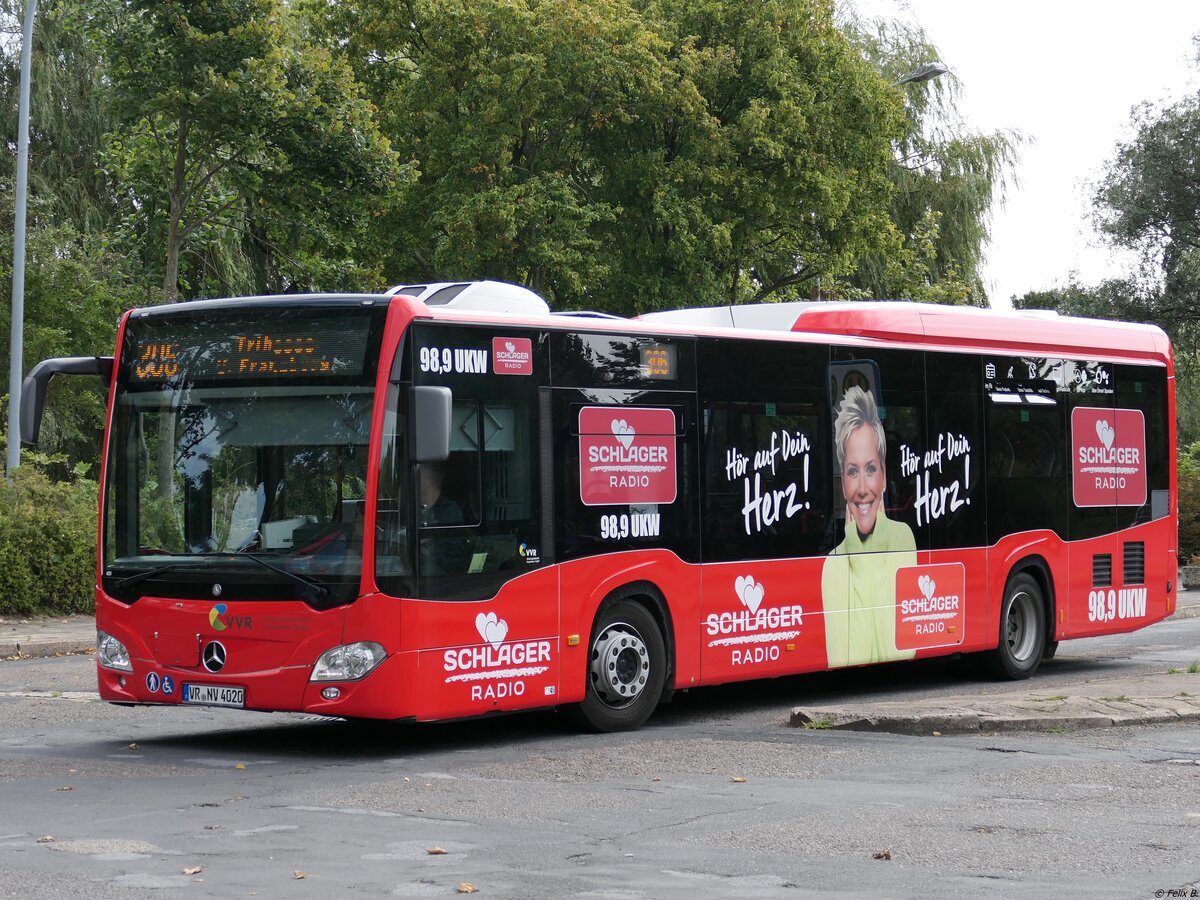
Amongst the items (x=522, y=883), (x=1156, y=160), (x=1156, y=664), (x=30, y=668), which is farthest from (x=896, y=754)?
(x=1156, y=160)

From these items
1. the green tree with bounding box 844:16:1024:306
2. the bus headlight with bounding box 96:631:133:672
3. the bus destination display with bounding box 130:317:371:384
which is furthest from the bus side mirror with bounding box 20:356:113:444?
the green tree with bounding box 844:16:1024:306

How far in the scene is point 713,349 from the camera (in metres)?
12.5

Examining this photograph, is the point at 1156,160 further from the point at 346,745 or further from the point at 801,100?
the point at 346,745

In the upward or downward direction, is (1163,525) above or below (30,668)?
above

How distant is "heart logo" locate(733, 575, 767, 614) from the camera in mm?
12523

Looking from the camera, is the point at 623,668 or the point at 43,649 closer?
the point at 623,668

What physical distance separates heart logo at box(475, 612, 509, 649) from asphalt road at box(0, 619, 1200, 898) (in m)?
0.70

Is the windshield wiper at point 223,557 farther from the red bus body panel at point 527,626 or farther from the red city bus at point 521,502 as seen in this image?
the red bus body panel at point 527,626

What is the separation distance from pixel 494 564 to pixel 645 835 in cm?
322

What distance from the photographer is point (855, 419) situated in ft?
45.0

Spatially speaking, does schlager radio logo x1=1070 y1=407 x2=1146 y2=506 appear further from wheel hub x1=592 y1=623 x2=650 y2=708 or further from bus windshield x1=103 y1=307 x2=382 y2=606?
bus windshield x1=103 y1=307 x2=382 y2=606

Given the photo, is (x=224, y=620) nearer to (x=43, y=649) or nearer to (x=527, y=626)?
(x=527, y=626)

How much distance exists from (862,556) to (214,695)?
5.48 m

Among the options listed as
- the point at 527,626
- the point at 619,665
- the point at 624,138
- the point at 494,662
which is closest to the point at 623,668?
the point at 619,665
